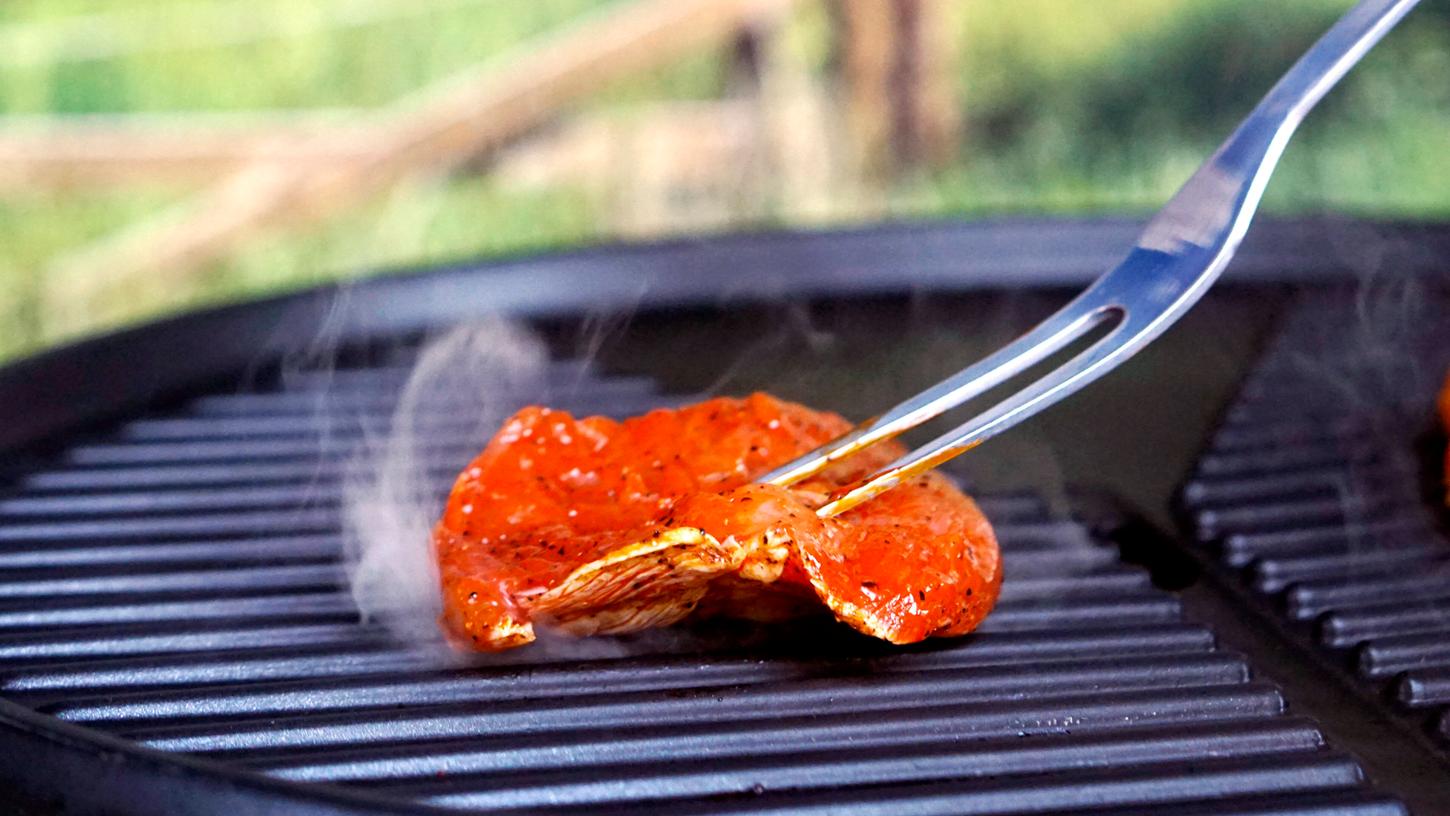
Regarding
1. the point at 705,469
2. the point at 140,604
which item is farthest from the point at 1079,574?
the point at 140,604

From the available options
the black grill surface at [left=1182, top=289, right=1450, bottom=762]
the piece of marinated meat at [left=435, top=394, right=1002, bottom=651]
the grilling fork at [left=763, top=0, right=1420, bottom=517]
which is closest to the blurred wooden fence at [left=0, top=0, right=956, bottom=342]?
the black grill surface at [left=1182, top=289, right=1450, bottom=762]

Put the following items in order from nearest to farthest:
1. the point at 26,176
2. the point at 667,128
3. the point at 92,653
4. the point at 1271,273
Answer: the point at 92,653 < the point at 1271,273 < the point at 26,176 < the point at 667,128

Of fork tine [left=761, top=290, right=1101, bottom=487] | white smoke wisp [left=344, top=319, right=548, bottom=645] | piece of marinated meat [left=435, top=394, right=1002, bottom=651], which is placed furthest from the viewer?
white smoke wisp [left=344, top=319, right=548, bottom=645]

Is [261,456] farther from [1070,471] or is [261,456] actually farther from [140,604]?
[1070,471]

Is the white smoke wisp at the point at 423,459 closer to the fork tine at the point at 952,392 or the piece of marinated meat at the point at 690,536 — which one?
the piece of marinated meat at the point at 690,536

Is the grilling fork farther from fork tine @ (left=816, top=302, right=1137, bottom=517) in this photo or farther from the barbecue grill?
the barbecue grill

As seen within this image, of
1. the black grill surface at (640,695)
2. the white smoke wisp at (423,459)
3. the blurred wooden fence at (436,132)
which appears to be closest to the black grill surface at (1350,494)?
the black grill surface at (640,695)
